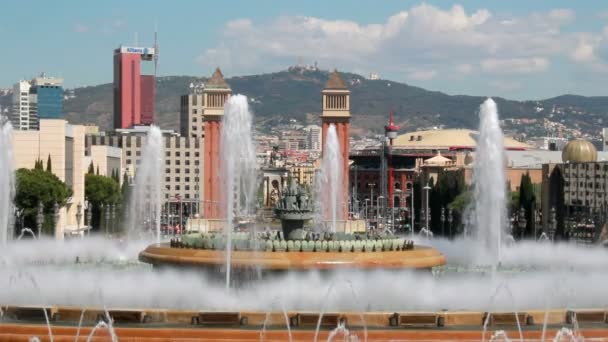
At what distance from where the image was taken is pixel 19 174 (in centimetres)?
7188

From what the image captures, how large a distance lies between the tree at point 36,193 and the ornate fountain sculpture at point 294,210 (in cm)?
3676

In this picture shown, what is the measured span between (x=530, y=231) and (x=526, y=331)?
195 feet

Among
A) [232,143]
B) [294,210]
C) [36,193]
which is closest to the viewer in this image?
[294,210]

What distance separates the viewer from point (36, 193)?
70562 mm

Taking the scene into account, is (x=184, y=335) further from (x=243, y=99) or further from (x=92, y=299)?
(x=243, y=99)

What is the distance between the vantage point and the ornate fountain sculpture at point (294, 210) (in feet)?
115

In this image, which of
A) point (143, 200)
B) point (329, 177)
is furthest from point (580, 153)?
point (143, 200)

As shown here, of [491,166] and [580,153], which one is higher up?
[580,153]

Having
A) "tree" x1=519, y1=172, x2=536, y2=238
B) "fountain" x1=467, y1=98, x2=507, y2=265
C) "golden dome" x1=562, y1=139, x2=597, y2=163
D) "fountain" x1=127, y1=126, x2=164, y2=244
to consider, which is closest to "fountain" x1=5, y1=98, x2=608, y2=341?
"fountain" x1=467, y1=98, x2=507, y2=265

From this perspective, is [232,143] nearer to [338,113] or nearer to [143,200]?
[143,200]

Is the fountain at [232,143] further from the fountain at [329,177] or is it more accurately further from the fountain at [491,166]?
the fountain at [329,177]

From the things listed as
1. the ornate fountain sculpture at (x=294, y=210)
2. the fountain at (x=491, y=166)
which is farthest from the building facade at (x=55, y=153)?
the ornate fountain sculpture at (x=294, y=210)

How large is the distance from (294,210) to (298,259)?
14.8 feet

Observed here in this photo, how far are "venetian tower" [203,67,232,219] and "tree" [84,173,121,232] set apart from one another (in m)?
8.04
